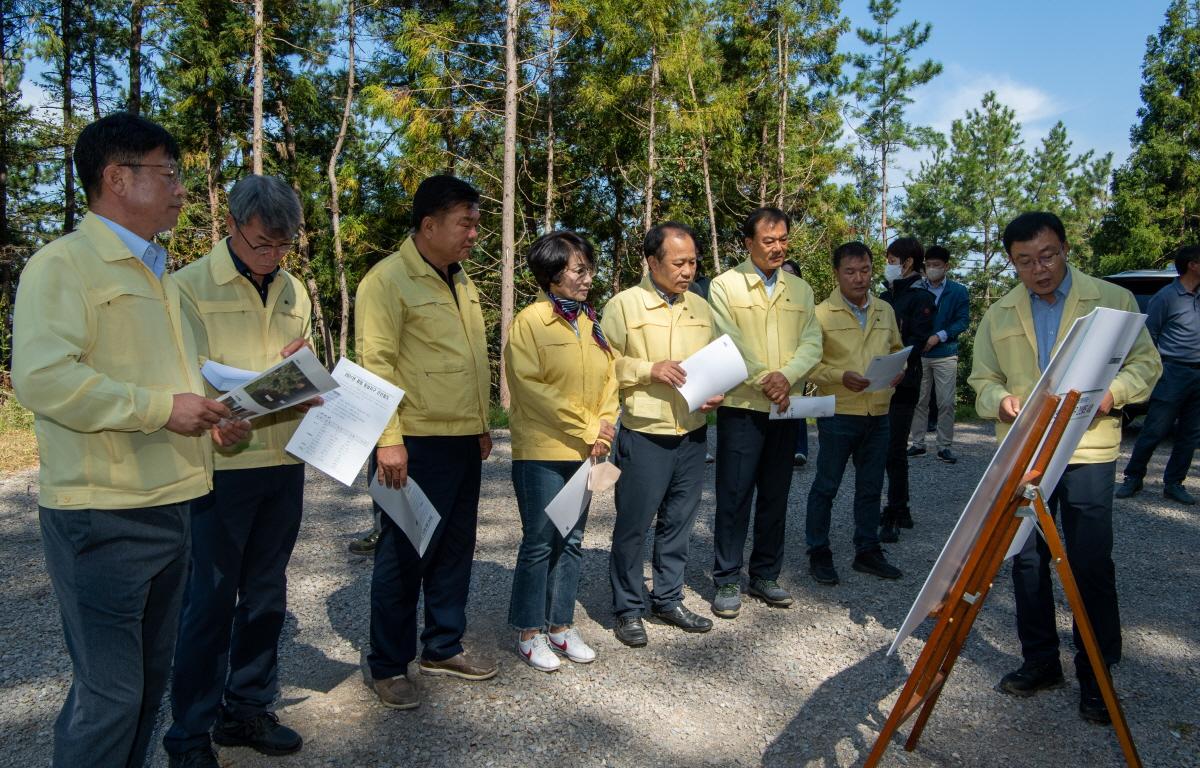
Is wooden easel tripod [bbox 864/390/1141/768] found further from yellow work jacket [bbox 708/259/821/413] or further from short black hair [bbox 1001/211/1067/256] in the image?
yellow work jacket [bbox 708/259/821/413]

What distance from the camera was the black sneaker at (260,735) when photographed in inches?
115

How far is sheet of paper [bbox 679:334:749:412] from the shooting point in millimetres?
3754

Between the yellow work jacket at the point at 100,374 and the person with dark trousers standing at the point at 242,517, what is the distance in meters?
0.42

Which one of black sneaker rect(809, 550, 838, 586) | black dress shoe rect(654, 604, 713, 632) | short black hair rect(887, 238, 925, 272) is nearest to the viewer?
black dress shoe rect(654, 604, 713, 632)

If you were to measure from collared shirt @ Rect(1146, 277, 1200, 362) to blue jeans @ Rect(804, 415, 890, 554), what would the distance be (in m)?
3.64

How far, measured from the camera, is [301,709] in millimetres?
3299

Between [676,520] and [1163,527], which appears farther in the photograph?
[1163,527]

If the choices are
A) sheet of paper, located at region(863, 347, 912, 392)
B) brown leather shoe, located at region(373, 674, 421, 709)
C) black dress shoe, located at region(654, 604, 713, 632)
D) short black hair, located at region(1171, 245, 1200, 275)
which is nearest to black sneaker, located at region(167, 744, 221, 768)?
brown leather shoe, located at region(373, 674, 421, 709)

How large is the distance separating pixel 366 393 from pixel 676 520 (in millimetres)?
1952

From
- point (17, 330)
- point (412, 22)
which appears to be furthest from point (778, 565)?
point (412, 22)

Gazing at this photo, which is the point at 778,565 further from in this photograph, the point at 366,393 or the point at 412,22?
the point at 412,22

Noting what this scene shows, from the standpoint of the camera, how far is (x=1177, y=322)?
266 inches

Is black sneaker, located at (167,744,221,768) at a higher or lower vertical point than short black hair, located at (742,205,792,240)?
lower

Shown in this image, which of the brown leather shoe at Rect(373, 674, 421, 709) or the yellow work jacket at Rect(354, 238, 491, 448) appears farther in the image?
the brown leather shoe at Rect(373, 674, 421, 709)
